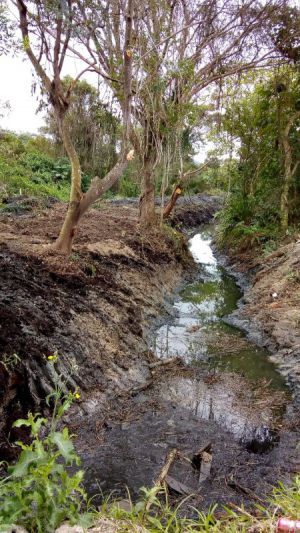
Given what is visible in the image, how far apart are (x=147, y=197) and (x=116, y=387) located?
7797mm

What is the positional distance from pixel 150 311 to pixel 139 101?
568 centimetres

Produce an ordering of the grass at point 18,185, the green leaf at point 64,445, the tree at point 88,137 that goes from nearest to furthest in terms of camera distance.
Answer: the green leaf at point 64,445 → the grass at point 18,185 → the tree at point 88,137

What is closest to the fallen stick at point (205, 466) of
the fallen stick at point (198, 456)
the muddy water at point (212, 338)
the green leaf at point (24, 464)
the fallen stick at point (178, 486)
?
the fallen stick at point (198, 456)

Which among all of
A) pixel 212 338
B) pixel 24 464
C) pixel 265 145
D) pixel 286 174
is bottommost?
pixel 212 338

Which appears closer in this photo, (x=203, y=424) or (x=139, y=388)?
(x=203, y=424)

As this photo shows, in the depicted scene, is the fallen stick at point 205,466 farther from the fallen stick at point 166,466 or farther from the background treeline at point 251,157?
the background treeline at point 251,157

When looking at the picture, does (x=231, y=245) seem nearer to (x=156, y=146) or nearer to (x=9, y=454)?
(x=156, y=146)

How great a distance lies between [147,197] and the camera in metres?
12.2

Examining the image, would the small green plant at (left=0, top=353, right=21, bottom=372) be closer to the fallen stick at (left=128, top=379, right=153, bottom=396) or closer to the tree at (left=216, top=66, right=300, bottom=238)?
the fallen stick at (left=128, top=379, right=153, bottom=396)

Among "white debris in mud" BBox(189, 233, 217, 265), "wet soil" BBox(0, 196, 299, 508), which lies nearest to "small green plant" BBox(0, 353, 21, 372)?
"wet soil" BBox(0, 196, 299, 508)

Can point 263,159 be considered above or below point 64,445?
above

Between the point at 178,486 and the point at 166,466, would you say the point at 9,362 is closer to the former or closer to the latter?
the point at 166,466

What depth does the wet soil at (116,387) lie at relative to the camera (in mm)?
3875

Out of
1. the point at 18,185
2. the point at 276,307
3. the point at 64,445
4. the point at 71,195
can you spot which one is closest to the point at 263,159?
the point at 276,307
